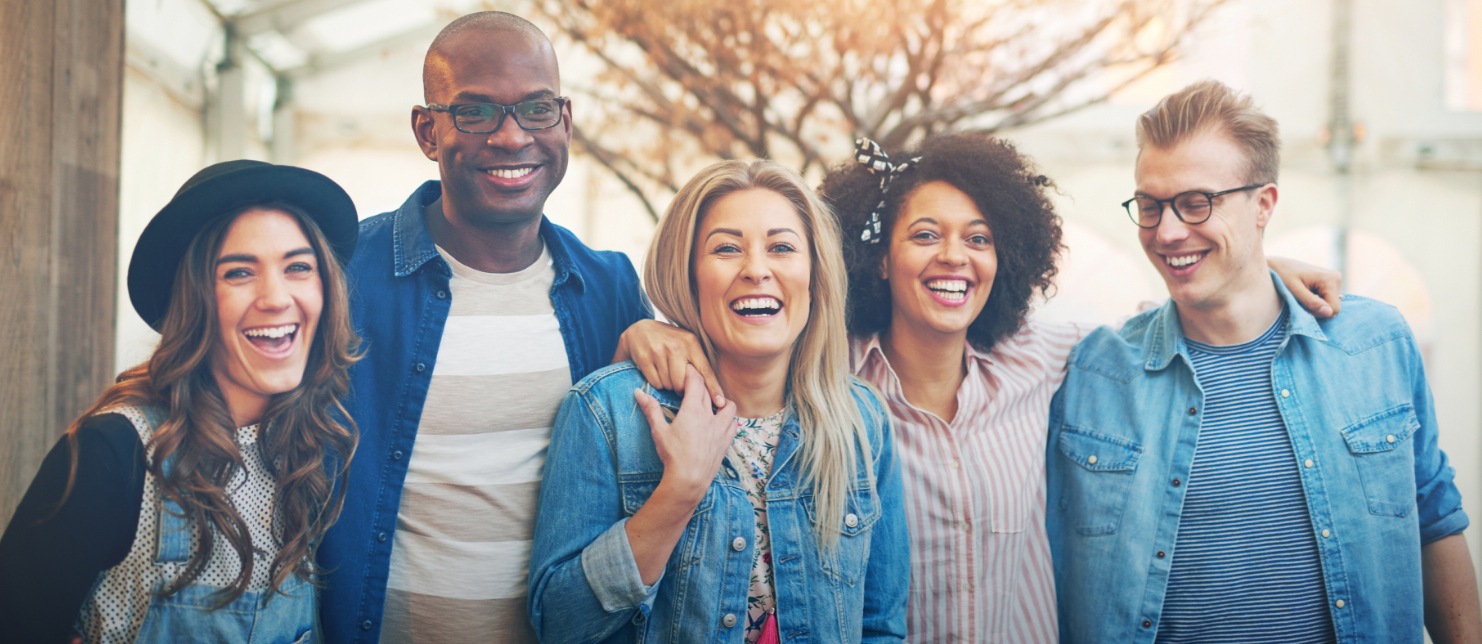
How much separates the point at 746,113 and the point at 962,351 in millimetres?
2792

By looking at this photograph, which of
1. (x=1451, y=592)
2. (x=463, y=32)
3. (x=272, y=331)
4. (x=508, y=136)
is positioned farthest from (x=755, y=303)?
(x=1451, y=592)

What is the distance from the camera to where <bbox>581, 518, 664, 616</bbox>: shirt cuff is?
2139mm

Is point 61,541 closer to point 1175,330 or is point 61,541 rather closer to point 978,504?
point 978,504

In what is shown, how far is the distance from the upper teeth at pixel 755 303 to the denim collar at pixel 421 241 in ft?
1.51

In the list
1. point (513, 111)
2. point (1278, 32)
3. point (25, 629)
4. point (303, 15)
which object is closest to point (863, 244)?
point (513, 111)

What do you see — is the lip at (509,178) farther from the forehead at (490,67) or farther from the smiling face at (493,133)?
the forehead at (490,67)

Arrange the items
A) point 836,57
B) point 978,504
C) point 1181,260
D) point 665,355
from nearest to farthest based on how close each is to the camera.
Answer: point 665,355, point 978,504, point 1181,260, point 836,57

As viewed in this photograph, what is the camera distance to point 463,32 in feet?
7.86

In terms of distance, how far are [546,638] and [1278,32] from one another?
25.9 ft

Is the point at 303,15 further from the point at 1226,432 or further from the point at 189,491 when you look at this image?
the point at 1226,432

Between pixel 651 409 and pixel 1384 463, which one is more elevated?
pixel 651 409

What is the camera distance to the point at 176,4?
207 inches

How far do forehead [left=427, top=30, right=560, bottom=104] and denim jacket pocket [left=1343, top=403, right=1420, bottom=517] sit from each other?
238cm

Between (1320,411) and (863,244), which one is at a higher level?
(863,244)
